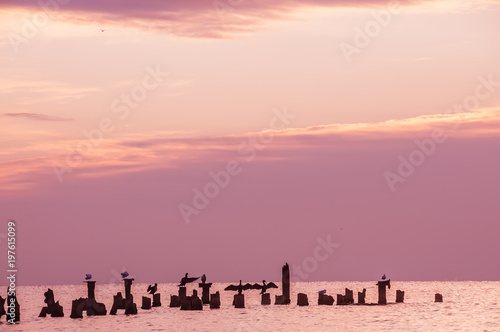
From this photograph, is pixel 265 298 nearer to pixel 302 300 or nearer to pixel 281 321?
pixel 302 300

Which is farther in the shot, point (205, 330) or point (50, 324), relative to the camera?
point (50, 324)

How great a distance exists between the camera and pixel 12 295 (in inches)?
2430

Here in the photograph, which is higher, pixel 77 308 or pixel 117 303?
pixel 117 303

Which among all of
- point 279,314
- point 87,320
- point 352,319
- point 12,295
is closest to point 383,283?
point 352,319

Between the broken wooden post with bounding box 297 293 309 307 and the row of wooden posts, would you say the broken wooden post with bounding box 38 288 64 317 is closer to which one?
the row of wooden posts

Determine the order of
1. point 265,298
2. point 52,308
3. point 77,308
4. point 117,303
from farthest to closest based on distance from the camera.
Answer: point 265,298
point 117,303
point 52,308
point 77,308

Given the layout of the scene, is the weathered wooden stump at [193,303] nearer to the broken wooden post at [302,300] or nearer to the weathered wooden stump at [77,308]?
the weathered wooden stump at [77,308]

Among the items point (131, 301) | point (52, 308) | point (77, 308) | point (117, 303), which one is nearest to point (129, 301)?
point (131, 301)

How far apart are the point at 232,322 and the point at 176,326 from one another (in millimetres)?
4990

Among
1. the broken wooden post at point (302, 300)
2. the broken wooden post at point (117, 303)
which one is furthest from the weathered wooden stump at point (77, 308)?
the broken wooden post at point (302, 300)

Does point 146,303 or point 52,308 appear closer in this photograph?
point 52,308

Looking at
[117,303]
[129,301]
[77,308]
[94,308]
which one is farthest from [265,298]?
[77,308]

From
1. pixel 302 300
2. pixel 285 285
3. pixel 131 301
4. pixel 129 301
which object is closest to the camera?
pixel 131 301

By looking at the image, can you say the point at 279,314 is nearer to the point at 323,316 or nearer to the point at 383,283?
the point at 323,316
